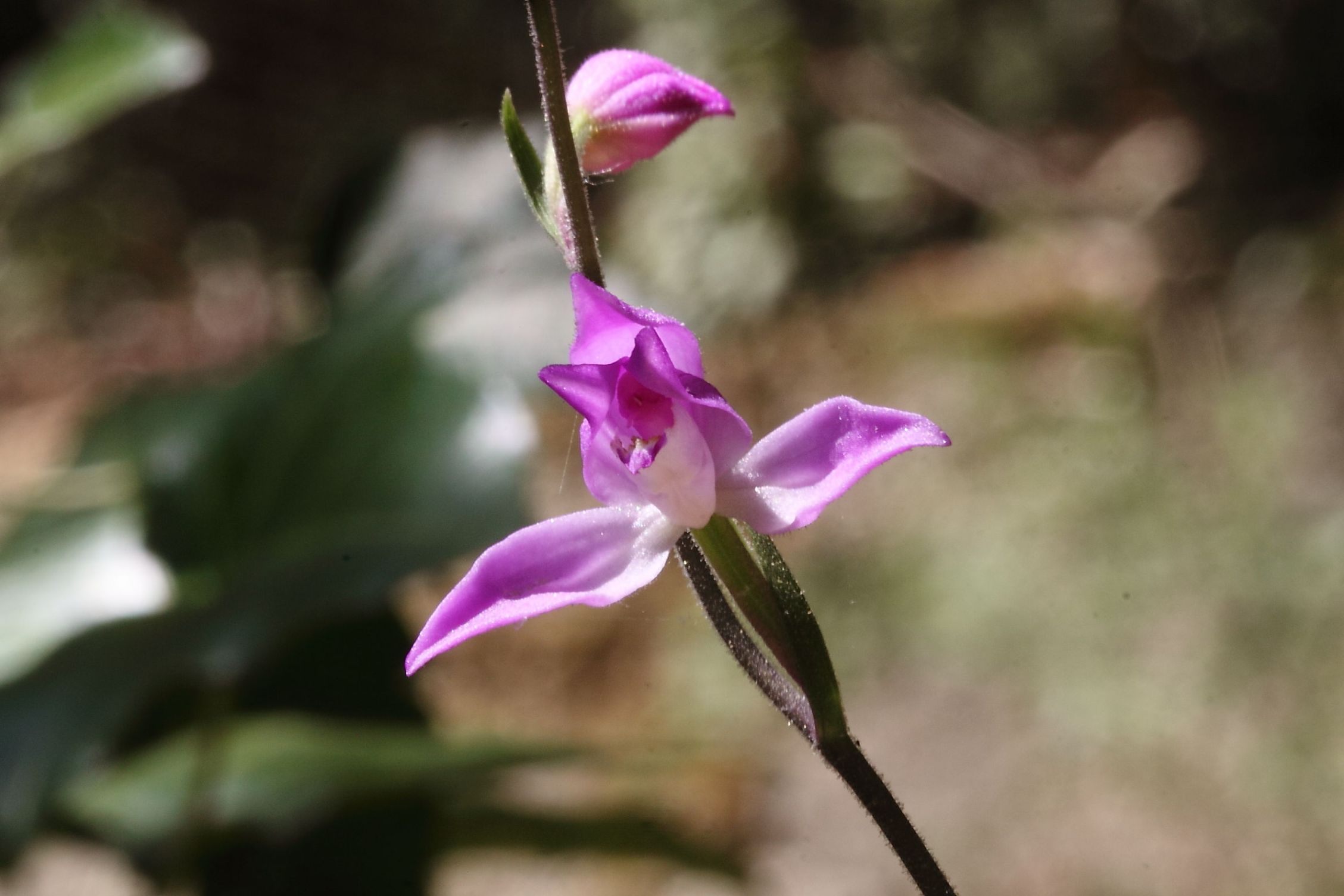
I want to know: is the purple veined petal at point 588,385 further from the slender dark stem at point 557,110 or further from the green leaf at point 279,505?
the green leaf at point 279,505

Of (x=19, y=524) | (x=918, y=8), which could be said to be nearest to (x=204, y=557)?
(x=19, y=524)

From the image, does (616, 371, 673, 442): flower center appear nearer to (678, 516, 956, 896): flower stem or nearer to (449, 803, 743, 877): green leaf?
(678, 516, 956, 896): flower stem

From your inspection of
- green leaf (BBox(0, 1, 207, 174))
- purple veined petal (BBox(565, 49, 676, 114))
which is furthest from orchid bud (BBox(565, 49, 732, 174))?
green leaf (BBox(0, 1, 207, 174))

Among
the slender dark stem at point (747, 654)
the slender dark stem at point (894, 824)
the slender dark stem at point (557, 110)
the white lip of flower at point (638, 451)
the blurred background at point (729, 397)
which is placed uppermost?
the blurred background at point (729, 397)

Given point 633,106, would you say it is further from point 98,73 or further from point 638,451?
point 98,73

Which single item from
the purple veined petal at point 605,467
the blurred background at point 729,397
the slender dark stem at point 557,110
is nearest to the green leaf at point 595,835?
the blurred background at point 729,397

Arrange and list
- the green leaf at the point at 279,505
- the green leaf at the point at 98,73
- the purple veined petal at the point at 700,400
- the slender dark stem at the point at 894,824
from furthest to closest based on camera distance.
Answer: the green leaf at the point at 98,73, the green leaf at the point at 279,505, the purple veined petal at the point at 700,400, the slender dark stem at the point at 894,824

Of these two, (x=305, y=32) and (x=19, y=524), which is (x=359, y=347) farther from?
(x=305, y=32)

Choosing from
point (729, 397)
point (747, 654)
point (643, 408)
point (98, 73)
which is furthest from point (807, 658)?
point (729, 397)
